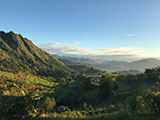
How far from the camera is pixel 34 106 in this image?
1087cm

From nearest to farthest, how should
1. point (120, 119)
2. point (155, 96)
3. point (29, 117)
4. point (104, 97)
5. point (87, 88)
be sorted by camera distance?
point (29, 117), point (120, 119), point (155, 96), point (104, 97), point (87, 88)

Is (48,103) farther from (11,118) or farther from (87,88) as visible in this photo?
(87,88)

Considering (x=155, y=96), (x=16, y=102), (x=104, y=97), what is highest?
(x=16, y=102)

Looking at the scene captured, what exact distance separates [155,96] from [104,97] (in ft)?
260

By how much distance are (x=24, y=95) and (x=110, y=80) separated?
95145 mm

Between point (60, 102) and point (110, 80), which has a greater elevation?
point (110, 80)

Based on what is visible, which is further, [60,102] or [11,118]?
[60,102]

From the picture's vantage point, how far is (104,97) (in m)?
90.9

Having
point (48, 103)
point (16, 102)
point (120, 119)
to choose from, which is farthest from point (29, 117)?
point (48, 103)

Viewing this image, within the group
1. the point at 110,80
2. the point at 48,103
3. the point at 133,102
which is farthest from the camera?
the point at 110,80

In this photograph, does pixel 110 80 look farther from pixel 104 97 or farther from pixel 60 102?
pixel 60 102

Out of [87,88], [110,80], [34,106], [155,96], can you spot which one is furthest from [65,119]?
[87,88]

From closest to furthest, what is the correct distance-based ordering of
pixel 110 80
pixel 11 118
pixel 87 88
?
1. pixel 11 118
2. pixel 110 80
3. pixel 87 88

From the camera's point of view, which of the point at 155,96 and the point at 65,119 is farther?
the point at 155,96
